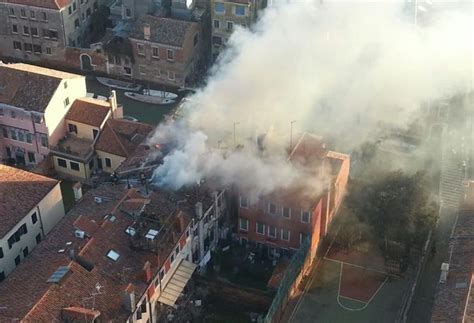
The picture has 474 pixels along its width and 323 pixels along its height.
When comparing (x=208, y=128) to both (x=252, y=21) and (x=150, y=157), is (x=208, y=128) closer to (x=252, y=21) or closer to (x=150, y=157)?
(x=150, y=157)

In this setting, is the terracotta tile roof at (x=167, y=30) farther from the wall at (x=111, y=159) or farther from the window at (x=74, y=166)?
the window at (x=74, y=166)

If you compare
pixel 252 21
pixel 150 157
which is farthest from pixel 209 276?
pixel 252 21

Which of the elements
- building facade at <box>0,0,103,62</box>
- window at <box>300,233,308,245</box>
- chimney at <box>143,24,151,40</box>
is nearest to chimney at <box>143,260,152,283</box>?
window at <box>300,233,308,245</box>

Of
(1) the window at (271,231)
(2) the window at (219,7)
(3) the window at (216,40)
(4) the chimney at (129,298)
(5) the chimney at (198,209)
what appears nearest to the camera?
(4) the chimney at (129,298)

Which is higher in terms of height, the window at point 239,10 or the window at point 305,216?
the window at point 239,10

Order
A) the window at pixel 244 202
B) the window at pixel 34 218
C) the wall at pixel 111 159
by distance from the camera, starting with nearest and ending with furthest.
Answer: the window at pixel 34 218, the window at pixel 244 202, the wall at pixel 111 159

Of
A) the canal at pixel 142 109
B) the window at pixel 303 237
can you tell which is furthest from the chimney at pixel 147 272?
the canal at pixel 142 109
